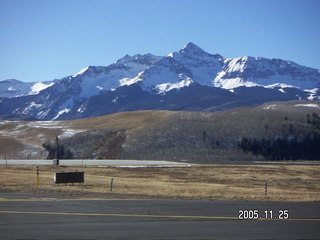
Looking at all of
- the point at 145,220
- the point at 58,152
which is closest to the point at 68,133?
the point at 58,152

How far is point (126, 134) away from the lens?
5315 inches

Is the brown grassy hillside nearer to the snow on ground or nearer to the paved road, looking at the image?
the snow on ground

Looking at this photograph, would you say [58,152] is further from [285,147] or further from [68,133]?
[285,147]

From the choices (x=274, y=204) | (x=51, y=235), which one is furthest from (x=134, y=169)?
(x=51, y=235)

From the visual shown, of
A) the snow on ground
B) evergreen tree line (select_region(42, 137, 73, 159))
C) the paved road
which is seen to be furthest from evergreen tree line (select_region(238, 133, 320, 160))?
the paved road

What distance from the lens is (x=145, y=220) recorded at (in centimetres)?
1916

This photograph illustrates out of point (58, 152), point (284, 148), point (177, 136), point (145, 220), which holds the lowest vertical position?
point (145, 220)

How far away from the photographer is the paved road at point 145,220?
1620 centimetres

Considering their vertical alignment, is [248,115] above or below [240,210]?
above

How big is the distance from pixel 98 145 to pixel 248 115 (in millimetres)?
50317

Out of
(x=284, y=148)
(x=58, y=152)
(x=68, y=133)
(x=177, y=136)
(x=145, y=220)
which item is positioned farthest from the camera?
(x=68, y=133)

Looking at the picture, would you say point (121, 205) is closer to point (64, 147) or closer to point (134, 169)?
point (134, 169)

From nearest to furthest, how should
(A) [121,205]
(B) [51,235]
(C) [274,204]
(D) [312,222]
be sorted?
(B) [51,235], (D) [312,222], (A) [121,205], (C) [274,204]

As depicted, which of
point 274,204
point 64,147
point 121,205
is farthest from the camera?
point 64,147
